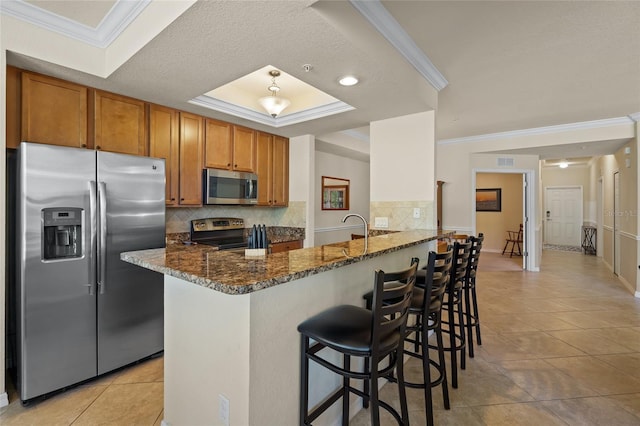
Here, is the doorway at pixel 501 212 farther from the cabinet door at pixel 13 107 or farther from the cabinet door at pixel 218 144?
the cabinet door at pixel 13 107

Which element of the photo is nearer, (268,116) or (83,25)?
(83,25)

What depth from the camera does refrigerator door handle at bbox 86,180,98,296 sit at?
2.23 meters

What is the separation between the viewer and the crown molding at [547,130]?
15.1ft

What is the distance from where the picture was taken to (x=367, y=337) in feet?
4.59

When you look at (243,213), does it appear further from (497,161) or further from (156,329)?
(497,161)

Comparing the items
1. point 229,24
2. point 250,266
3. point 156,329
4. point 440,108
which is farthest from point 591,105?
point 156,329

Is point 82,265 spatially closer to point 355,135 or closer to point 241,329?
point 241,329

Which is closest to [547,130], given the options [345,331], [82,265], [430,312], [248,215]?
[430,312]

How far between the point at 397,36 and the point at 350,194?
4.32 meters

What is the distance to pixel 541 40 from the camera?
241 centimetres

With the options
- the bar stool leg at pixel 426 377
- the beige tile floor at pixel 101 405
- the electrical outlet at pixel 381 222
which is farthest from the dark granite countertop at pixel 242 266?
the electrical outlet at pixel 381 222

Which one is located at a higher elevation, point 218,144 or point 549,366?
point 218,144

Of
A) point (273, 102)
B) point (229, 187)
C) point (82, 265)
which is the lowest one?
point (82, 265)

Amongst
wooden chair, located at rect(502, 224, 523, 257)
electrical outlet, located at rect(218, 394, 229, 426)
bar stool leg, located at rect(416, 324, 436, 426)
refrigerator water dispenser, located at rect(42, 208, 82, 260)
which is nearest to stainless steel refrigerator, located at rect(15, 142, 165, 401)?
refrigerator water dispenser, located at rect(42, 208, 82, 260)
